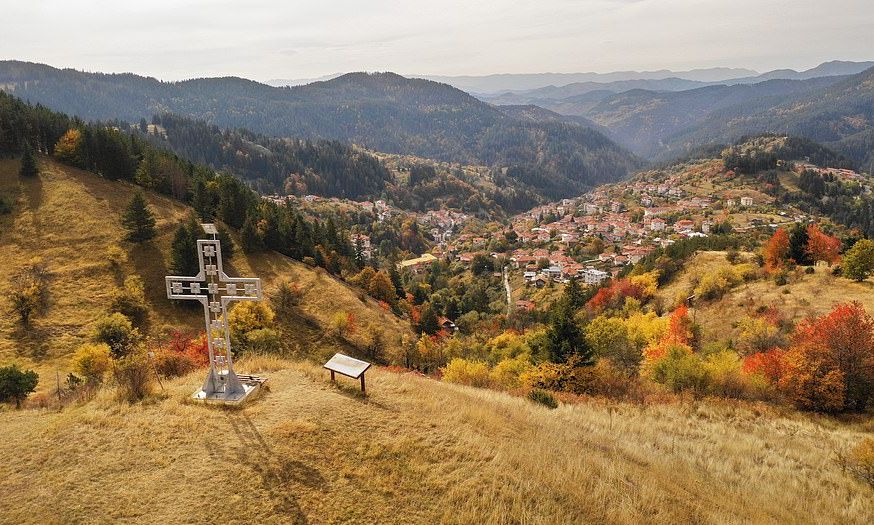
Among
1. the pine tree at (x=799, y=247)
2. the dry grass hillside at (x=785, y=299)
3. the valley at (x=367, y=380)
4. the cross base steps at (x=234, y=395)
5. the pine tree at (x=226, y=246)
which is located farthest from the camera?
the pine tree at (x=799, y=247)

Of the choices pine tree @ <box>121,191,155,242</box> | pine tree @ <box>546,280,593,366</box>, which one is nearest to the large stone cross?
pine tree @ <box>546,280,593,366</box>

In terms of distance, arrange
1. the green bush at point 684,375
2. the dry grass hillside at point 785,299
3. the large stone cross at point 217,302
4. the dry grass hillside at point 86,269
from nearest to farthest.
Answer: the large stone cross at point 217,302
the green bush at point 684,375
the dry grass hillside at point 86,269
the dry grass hillside at point 785,299

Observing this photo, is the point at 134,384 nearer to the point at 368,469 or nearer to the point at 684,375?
the point at 368,469

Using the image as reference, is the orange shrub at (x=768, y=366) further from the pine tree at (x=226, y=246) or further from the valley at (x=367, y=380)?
the pine tree at (x=226, y=246)

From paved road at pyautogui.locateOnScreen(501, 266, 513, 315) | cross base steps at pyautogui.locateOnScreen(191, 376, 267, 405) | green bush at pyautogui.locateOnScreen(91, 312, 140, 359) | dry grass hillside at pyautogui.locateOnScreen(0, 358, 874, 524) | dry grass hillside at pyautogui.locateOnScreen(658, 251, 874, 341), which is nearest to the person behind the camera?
dry grass hillside at pyautogui.locateOnScreen(0, 358, 874, 524)

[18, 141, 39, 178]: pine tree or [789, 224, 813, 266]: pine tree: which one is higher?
[18, 141, 39, 178]: pine tree

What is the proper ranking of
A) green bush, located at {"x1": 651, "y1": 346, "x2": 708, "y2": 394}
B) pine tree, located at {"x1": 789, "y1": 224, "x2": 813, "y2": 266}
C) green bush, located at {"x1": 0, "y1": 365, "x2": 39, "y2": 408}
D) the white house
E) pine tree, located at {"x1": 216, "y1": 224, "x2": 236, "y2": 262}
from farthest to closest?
1. the white house
2. pine tree, located at {"x1": 789, "y1": 224, "x2": 813, "y2": 266}
3. pine tree, located at {"x1": 216, "y1": 224, "x2": 236, "y2": 262}
4. green bush, located at {"x1": 651, "y1": 346, "x2": 708, "y2": 394}
5. green bush, located at {"x1": 0, "y1": 365, "x2": 39, "y2": 408}

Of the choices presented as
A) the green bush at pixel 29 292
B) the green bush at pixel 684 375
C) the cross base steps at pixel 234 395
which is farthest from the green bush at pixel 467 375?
the green bush at pixel 29 292

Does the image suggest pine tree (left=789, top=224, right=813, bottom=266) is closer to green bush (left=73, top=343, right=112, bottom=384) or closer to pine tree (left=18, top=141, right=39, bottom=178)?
green bush (left=73, top=343, right=112, bottom=384)
